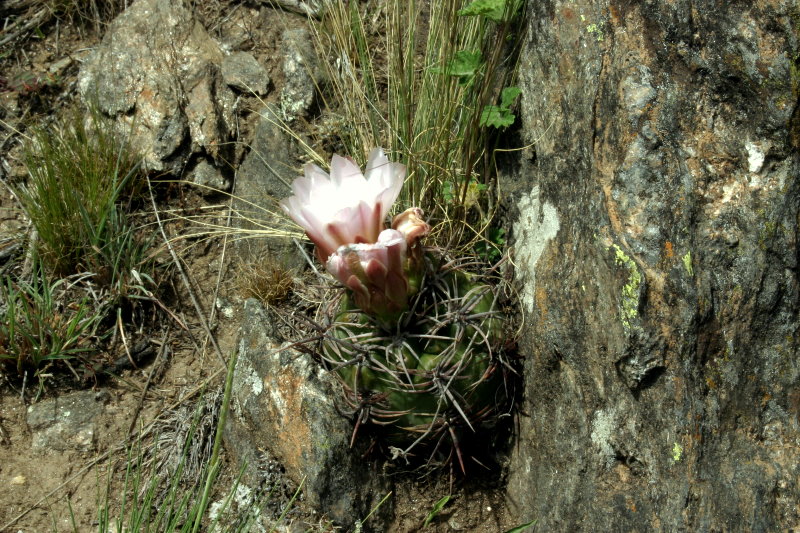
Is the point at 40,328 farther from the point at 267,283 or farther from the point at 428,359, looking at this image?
the point at 428,359

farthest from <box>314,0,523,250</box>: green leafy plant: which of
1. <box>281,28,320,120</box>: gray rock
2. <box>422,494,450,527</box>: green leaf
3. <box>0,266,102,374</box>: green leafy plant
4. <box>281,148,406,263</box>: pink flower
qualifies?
<box>0,266,102,374</box>: green leafy plant

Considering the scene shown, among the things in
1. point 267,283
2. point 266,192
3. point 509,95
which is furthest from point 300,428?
point 509,95

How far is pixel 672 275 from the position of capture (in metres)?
1.93

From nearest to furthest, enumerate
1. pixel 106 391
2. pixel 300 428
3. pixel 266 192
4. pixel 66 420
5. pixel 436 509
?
pixel 436 509 → pixel 300 428 → pixel 66 420 → pixel 106 391 → pixel 266 192

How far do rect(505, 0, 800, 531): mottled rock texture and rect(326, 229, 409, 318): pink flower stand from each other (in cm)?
49

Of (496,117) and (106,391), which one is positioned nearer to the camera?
(496,117)

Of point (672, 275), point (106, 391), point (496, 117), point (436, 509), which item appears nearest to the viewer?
point (672, 275)

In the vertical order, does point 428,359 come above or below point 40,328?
above

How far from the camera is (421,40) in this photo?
11.6 ft

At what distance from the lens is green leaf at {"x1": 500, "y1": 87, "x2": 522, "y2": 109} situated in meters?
2.64

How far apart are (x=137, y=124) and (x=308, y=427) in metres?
1.82

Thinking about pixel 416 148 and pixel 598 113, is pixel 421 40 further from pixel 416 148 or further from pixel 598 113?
pixel 598 113

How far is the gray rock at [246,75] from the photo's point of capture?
3.63 m

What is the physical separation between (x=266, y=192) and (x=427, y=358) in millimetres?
A: 1455
